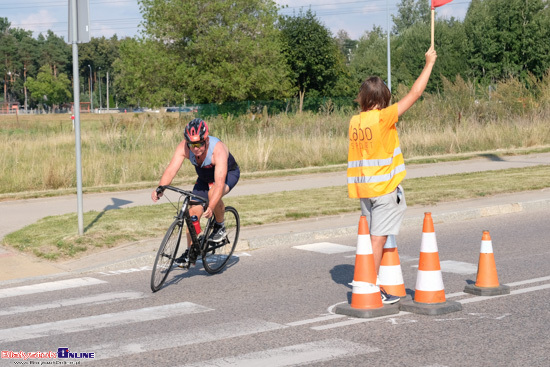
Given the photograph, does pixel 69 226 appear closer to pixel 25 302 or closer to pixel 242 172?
pixel 25 302

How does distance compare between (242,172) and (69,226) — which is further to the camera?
(242,172)

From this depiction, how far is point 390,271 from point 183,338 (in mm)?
2001

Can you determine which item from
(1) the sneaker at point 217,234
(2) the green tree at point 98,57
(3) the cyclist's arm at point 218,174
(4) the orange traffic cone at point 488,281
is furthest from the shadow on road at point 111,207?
(2) the green tree at point 98,57

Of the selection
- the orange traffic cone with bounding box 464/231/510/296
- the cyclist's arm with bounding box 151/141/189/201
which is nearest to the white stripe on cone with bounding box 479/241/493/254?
the orange traffic cone with bounding box 464/231/510/296

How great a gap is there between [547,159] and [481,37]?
4856cm

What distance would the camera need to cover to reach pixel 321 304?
7.14m

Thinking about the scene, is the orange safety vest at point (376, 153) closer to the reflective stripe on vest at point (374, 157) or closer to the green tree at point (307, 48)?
the reflective stripe on vest at point (374, 157)

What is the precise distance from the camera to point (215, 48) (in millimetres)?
40969

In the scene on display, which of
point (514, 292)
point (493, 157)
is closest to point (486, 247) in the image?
point (514, 292)

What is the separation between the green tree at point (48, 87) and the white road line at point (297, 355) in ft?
442

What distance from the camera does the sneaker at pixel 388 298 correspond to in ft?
22.1

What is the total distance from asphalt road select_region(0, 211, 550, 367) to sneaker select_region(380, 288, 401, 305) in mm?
184

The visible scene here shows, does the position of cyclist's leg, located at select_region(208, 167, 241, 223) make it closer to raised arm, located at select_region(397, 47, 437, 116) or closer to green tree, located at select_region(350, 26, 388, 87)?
raised arm, located at select_region(397, 47, 437, 116)

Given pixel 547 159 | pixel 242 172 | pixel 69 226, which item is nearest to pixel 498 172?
pixel 547 159
